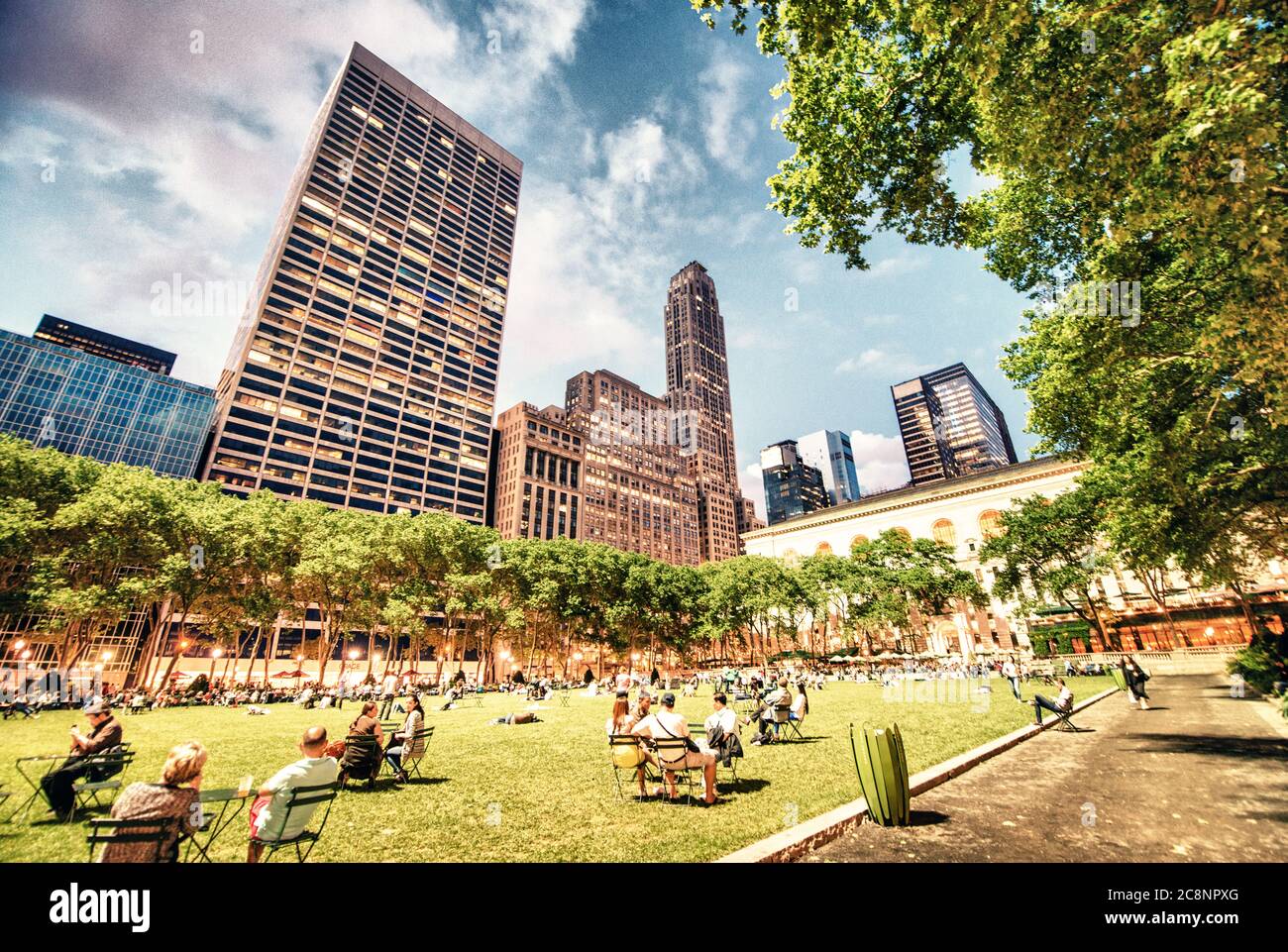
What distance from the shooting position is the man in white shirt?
4809 mm

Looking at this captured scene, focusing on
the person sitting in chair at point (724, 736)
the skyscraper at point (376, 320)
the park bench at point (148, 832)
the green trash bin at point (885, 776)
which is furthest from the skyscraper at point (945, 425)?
the park bench at point (148, 832)

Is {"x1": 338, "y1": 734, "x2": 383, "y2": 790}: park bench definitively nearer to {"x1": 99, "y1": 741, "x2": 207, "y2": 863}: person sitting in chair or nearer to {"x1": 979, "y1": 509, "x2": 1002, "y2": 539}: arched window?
{"x1": 99, "y1": 741, "x2": 207, "y2": 863}: person sitting in chair

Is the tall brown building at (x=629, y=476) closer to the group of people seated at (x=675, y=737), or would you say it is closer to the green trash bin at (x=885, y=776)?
the group of people seated at (x=675, y=737)

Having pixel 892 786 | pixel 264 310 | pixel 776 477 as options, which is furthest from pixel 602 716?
pixel 776 477

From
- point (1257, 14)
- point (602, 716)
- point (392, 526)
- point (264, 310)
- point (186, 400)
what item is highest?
point (264, 310)

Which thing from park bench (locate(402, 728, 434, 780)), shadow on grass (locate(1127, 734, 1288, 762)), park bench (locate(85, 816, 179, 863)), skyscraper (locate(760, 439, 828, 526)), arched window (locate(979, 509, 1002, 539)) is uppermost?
skyscraper (locate(760, 439, 828, 526))

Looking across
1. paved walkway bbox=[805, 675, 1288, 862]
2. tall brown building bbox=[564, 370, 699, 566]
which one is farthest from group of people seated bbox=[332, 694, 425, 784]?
tall brown building bbox=[564, 370, 699, 566]

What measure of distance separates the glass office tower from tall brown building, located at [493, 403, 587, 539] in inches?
2004

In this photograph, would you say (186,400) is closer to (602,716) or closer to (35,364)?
(35,364)

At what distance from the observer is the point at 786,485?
7495 inches

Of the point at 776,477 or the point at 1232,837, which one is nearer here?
the point at 1232,837
